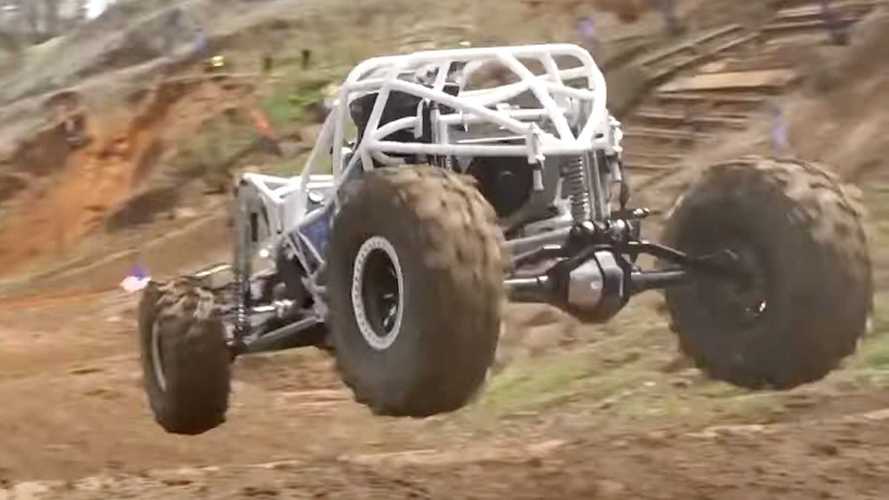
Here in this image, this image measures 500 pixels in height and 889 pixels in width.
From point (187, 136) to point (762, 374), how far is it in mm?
18968

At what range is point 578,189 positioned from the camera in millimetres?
5867

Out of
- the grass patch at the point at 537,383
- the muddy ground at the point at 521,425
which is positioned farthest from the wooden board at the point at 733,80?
the grass patch at the point at 537,383

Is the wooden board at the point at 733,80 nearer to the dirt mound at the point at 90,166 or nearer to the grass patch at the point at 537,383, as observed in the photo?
the grass patch at the point at 537,383

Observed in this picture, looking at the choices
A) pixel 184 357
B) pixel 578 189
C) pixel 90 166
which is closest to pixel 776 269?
pixel 578 189

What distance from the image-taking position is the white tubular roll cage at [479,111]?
17.9 ft

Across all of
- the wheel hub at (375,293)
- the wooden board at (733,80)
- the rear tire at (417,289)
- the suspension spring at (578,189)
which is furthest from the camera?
→ the wooden board at (733,80)

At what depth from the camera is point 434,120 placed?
5711mm

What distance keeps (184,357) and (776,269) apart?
2914 millimetres

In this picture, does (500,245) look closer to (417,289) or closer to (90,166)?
(417,289)

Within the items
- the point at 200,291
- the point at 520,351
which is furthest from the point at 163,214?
the point at 200,291

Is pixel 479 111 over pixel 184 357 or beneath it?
over

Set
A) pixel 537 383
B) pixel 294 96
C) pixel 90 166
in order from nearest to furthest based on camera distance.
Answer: pixel 537 383, pixel 294 96, pixel 90 166

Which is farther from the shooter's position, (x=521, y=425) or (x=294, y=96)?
(x=294, y=96)

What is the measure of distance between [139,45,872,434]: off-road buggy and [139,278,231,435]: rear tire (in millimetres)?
21
